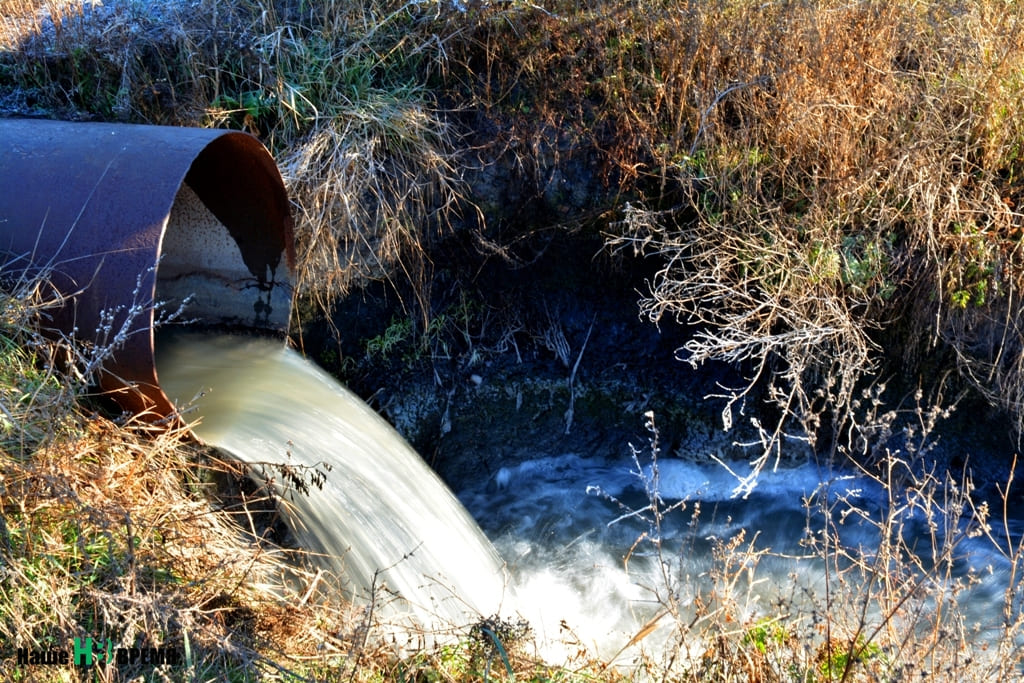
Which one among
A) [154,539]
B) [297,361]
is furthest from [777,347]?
[154,539]

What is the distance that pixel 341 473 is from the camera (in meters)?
3.17

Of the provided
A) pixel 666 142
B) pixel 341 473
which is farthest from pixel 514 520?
pixel 666 142

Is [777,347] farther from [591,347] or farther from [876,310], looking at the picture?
[591,347]

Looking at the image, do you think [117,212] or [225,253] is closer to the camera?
[117,212]

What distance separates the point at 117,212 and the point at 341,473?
1168mm

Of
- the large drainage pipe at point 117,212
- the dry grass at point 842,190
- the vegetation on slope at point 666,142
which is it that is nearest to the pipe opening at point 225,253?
the large drainage pipe at point 117,212

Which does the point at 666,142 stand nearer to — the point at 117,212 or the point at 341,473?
the point at 341,473

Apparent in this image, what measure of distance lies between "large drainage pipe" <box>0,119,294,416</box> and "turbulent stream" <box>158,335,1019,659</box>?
14.2 inches

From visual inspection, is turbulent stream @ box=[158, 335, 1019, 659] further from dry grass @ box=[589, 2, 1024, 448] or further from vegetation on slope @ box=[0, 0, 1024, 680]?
dry grass @ box=[589, 2, 1024, 448]

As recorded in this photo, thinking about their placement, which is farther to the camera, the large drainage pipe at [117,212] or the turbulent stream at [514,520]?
the turbulent stream at [514,520]

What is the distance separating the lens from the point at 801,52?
3.95 meters

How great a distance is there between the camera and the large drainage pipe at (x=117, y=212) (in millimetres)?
2711

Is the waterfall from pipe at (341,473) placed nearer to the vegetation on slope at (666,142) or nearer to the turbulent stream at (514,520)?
the turbulent stream at (514,520)

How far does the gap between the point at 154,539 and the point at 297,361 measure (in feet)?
4.47
